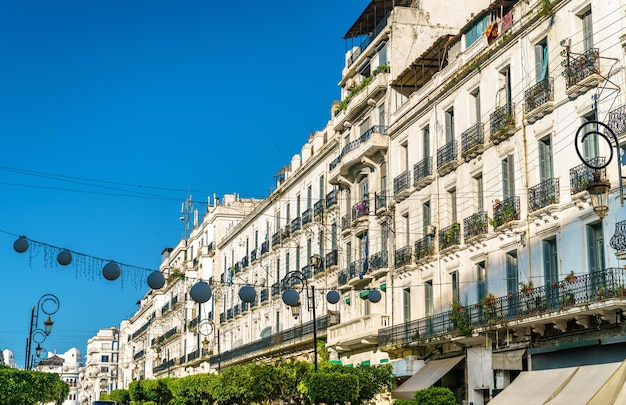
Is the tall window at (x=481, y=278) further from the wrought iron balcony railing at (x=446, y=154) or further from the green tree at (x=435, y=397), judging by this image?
the green tree at (x=435, y=397)

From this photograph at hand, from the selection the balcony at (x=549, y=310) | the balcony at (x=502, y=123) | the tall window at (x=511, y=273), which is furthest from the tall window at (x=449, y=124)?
the tall window at (x=511, y=273)

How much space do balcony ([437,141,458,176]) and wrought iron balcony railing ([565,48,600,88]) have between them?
792 cm

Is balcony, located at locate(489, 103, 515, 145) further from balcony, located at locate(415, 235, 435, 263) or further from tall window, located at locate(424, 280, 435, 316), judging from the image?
tall window, located at locate(424, 280, 435, 316)

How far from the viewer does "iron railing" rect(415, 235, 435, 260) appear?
3684 centimetres

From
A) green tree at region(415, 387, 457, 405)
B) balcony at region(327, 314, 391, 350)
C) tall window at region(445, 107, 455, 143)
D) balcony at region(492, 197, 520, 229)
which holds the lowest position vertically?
green tree at region(415, 387, 457, 405)

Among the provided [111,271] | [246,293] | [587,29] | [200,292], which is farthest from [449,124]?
[111,271]

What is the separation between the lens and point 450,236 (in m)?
35.2

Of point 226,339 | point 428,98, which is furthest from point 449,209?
point 226,339

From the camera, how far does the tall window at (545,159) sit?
95.0 feet

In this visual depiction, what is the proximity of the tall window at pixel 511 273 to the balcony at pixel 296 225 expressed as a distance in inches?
966

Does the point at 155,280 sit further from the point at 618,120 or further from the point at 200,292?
the point at 618,120

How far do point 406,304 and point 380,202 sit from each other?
16.2ft

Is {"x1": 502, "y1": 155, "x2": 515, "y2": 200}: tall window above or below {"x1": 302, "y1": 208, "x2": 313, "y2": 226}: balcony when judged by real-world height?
below

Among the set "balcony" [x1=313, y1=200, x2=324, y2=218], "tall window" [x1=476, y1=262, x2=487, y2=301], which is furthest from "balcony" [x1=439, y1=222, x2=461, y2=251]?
"balcony" [x1=313, y1=200, x2=324, y2=218]
